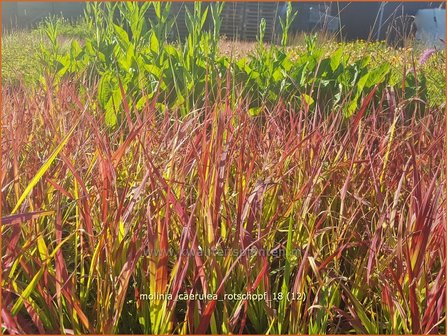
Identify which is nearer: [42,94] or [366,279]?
[366,279]

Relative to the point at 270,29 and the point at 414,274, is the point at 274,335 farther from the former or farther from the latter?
the point at 270,29

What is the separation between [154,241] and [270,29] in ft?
4.18

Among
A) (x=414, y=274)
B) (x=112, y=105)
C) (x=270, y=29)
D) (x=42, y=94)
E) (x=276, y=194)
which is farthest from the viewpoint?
(x=270, y=29)

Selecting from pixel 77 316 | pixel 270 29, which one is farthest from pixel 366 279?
pixel 270 29

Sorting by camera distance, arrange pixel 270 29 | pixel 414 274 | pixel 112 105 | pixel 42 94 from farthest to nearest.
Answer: pixel 270 29 < pixel 42 94 < pixel 112 105 < pixel 414 274

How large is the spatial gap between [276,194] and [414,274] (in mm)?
282

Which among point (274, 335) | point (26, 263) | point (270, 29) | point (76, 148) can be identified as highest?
point (270, 29)

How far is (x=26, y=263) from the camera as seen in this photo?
0.86 m

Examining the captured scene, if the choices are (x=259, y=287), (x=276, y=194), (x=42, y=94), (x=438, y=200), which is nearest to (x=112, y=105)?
(x=42, y=94)

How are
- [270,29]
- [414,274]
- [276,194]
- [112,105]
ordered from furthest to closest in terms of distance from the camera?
[270,29], [112,105], [276,194], [414,274]

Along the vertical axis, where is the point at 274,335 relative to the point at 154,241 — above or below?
below

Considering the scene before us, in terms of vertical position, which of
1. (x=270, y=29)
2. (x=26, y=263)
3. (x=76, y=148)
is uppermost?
(x=270, y=29)

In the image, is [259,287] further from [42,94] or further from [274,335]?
[42,94]

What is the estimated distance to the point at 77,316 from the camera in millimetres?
868
